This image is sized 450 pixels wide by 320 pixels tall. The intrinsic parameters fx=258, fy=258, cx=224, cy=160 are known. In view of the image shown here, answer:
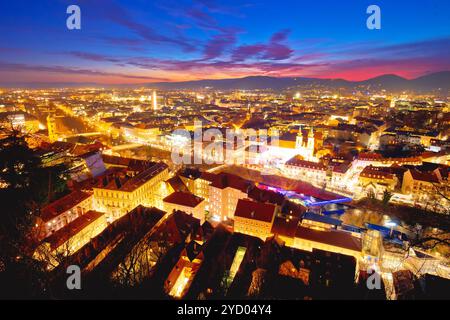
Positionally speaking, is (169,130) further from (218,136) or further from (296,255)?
(296,255)

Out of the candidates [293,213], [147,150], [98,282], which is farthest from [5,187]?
[147,150]

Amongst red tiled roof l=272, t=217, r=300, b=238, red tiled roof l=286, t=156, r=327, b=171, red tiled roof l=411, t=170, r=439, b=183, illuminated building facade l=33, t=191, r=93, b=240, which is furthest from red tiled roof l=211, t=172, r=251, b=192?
red tiled roof l=411, t=170, r=439, b=183

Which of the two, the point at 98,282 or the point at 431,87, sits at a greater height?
the point at 431,87

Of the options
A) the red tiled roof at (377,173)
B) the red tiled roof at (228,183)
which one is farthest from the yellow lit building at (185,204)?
the red tiled roof at (377,173)

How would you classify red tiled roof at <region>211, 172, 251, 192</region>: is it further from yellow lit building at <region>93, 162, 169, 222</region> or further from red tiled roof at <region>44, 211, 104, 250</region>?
red tiled roof at <region>44, 211, 104, 250</region>

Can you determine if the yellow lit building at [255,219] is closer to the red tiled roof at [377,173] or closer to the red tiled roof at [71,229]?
the red tiled roof at [71,229]

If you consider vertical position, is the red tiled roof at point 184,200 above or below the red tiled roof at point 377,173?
below
